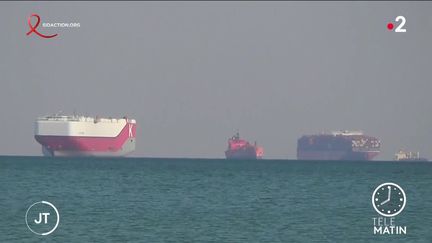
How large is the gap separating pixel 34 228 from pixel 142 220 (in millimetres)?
9026

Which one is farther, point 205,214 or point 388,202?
point 388,202

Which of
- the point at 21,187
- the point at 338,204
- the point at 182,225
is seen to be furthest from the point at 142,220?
the point at 21,187

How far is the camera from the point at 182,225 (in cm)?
4988

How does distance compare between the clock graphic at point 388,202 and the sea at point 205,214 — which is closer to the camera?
the clock graphic at point 388,202

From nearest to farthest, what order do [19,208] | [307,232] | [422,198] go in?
1. [307,232]
2. [19,208]
3. [422,198]

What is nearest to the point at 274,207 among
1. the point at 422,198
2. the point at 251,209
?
the point at 251,209

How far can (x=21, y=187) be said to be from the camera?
86.2 m

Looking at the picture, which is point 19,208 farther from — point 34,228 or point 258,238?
point 258,238

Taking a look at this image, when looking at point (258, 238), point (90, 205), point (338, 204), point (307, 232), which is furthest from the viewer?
point (338, 204)

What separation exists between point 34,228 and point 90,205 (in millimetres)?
19135

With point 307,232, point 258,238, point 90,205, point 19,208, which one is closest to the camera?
point 258,238

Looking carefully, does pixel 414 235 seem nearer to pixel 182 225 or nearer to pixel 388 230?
pixel 388 230

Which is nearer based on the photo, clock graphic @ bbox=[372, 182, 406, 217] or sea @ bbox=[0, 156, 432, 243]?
clock graphic @ bbox=[372, 182, 406, 217]

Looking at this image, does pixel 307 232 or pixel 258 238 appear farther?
pixel 307 232
